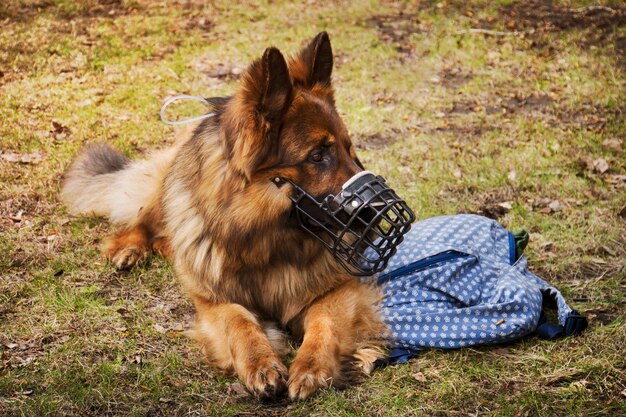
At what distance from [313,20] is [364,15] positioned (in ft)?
3.51

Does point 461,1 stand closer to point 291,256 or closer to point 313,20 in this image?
point 313,20

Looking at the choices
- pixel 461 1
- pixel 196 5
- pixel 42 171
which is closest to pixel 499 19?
pixel 461 1

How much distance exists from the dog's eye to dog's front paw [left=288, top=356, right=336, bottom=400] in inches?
40.4

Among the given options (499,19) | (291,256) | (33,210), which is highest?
(499,19)

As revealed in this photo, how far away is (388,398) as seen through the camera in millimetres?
3037

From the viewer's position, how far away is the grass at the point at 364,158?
10.1 feet

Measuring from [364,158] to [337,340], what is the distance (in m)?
3.22

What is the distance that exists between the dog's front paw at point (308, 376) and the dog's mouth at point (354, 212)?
1.79 feet

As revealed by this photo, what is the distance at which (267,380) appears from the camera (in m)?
2.93

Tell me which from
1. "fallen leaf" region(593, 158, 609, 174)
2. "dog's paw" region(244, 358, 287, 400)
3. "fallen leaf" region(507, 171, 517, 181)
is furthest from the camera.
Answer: "fallen leaf" region(593, 158, 609, 174)

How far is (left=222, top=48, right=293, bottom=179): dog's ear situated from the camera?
3064mm

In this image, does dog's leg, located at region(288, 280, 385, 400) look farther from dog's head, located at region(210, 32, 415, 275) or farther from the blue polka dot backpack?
dog's head, located at region(210, 32, 415, 275)

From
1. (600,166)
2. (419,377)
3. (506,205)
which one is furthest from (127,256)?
(600,166)

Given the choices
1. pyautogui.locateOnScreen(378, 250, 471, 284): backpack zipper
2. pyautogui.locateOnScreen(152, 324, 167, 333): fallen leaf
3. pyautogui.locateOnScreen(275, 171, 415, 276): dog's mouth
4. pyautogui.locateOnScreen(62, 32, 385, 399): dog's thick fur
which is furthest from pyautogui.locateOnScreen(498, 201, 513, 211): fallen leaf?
pyautogui.locateOnScreen(152, 324, 167, 333): fallen leaf
